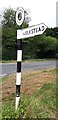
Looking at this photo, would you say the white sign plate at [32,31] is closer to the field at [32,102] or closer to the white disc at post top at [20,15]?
the white disc at post top at [20,15]

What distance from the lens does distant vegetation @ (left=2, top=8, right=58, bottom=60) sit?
3045 centimetres

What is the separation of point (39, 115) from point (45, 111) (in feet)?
0.62

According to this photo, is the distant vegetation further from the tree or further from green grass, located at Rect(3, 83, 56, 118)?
green grass, located at Rect(3, 83, 56, 118)

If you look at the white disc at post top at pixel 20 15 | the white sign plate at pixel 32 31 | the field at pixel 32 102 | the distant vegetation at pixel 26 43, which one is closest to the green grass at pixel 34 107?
the field at pixel 32 102

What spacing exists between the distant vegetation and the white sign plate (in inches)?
901

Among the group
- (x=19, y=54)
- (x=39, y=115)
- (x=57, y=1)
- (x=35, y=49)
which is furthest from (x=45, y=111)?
(x=35, y=49)

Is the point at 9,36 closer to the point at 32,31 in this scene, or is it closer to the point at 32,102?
the point at 32,102

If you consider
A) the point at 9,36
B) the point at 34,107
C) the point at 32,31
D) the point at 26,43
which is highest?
the point at 32,31

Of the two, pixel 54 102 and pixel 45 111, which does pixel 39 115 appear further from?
pixel 54 102

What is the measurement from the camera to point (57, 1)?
9.66 meters

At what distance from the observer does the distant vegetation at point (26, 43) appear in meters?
30.5

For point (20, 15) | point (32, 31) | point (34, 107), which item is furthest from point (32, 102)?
point (20, 15)

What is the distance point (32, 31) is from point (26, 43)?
26122 mm

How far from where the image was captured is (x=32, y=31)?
5512mm
